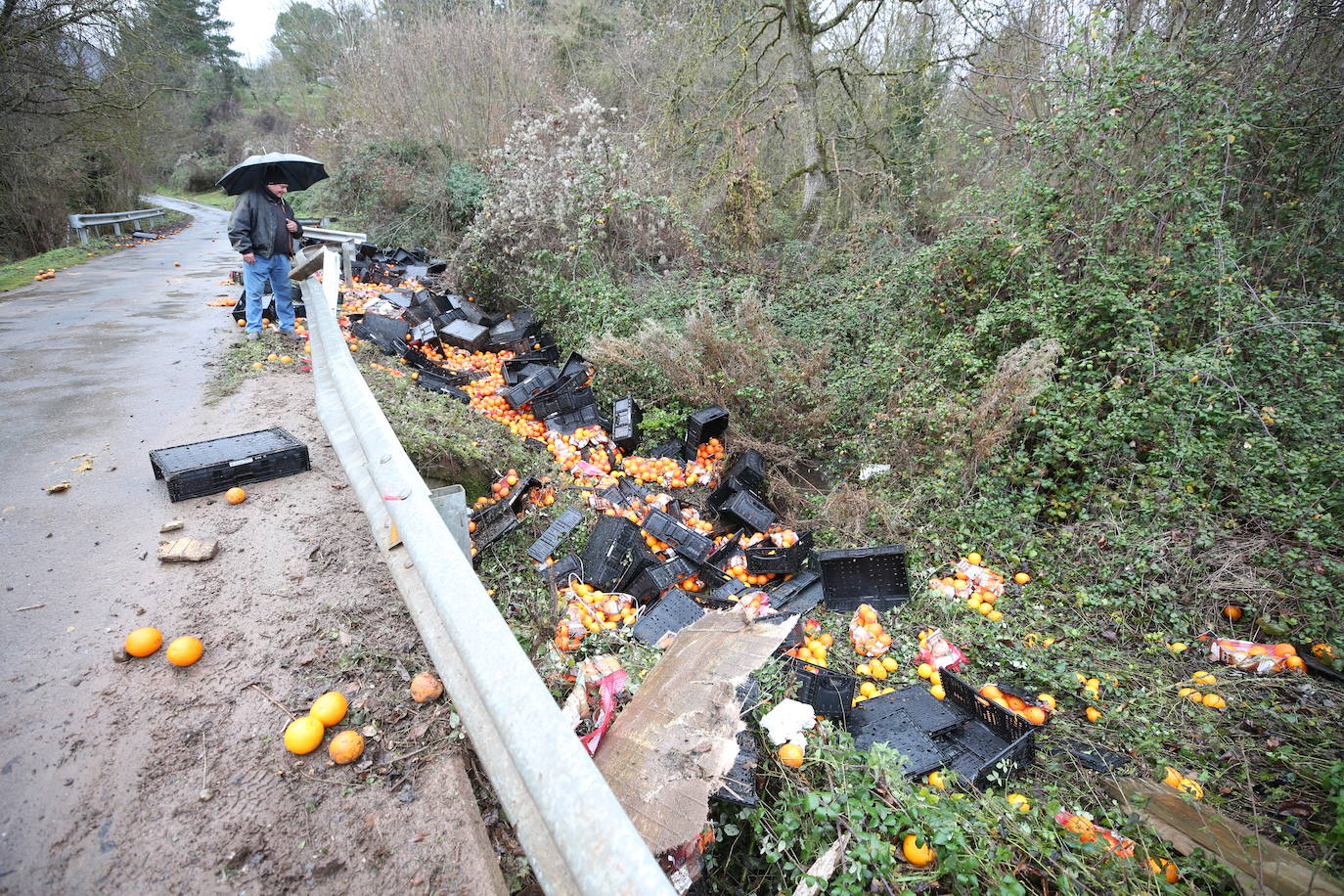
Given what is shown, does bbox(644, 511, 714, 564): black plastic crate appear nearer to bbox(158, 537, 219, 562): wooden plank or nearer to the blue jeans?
bbox(158, 537, 219, 562): wooden plank

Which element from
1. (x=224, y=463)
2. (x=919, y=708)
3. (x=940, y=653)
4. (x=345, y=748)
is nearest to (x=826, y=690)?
(x=919, y=708)

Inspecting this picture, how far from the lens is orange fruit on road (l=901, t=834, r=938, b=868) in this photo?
7.91 ft

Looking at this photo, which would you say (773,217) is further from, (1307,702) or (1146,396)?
(1307,702)

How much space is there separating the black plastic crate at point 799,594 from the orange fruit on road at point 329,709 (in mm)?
3509

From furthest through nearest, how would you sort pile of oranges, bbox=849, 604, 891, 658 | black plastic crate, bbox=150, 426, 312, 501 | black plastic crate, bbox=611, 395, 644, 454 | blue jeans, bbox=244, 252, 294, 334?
black plastic crate, bbox=611, 395, 644, 454
blue jeans, bbox=244, 252, 294, 334
pile of oranges, bbox=849, 604, 891, 658
black plastic crate, bbox=150, 426, 312, 501

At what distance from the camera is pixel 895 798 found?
8.64 feet

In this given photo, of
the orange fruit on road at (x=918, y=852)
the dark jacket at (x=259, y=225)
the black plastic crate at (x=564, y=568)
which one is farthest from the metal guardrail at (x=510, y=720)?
the dark jacket at (x=259, y=225)

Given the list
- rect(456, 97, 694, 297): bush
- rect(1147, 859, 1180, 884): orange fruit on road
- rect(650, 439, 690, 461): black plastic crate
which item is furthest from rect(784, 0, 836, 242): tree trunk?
rect(1147, 859, 1180, 884): orange fruit on road

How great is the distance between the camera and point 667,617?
439 centimetres

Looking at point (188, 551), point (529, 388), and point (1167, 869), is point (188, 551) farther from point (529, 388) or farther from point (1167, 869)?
point (529, 388)

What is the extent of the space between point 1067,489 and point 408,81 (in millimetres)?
18534

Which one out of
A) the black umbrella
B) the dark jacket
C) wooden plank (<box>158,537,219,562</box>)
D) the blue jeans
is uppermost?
the black umbrella

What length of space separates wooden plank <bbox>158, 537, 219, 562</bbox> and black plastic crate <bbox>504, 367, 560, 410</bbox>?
486cm

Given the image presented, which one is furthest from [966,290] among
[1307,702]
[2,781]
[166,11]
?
[166,11]
